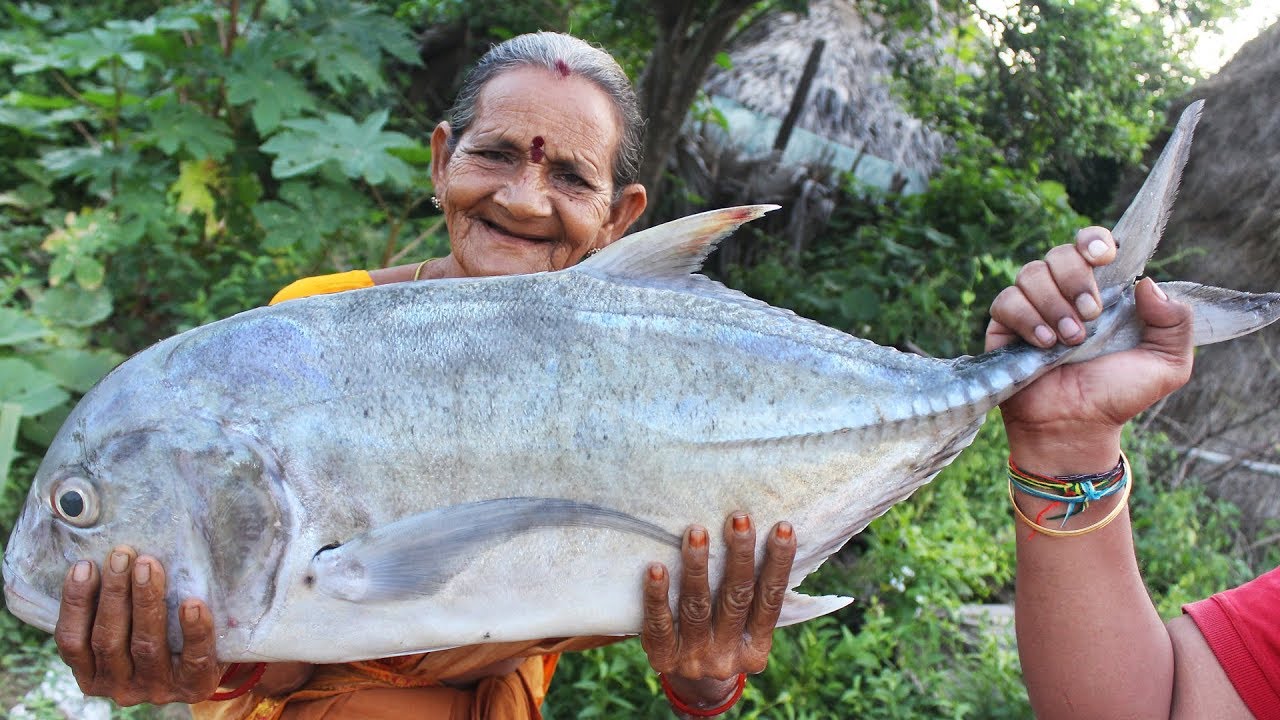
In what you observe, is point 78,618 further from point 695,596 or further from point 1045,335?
point 1045,335

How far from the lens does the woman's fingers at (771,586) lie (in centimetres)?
147

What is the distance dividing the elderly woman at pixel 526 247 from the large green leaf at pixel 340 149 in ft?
5.64

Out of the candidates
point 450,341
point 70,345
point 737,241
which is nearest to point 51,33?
point 70,345

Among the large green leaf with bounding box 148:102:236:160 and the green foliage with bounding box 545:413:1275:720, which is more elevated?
the large green leaf with bounding box 148:102:236:160

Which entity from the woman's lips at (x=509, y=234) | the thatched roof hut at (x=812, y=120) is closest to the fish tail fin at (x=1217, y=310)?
the woman's lips at (x=509, y=234)

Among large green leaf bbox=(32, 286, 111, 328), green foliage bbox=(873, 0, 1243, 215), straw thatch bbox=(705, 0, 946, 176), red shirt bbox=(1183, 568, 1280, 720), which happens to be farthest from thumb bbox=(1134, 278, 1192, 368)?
straw thatch bbox=(705, 0, 946, 176)

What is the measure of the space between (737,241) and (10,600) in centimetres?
722

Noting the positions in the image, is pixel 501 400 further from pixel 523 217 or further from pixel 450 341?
pixel 523 217

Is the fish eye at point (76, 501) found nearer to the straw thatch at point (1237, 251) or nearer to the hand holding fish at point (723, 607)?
the hand holding fish at point (723, 607)

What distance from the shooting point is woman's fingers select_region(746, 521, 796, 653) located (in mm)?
1475

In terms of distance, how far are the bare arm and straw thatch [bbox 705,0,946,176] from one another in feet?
27.8

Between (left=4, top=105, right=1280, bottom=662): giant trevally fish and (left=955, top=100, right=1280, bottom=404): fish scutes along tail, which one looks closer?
(left=4, top=105, right=1280, bottom=662): giant trevally fish

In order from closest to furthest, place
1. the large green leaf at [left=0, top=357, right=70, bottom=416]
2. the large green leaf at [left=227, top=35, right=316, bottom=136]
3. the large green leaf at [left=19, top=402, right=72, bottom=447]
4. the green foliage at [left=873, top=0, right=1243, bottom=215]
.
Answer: the large green leaf at [left=0, top=357, right=70, bottom=416] < the large green leaf at [left=19, top=402, right=72, bottom=447] < the large green leaf at [left=227, top=35, right=316, bottom=136] < the green foliage at [left=873, top=0, right=1243, bottom=215]

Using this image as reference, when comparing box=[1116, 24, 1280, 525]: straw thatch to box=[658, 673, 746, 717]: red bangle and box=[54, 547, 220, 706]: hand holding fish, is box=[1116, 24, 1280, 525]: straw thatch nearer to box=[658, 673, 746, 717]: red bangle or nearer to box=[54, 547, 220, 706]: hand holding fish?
box=[658, 673, 746, 717]: red bangle
